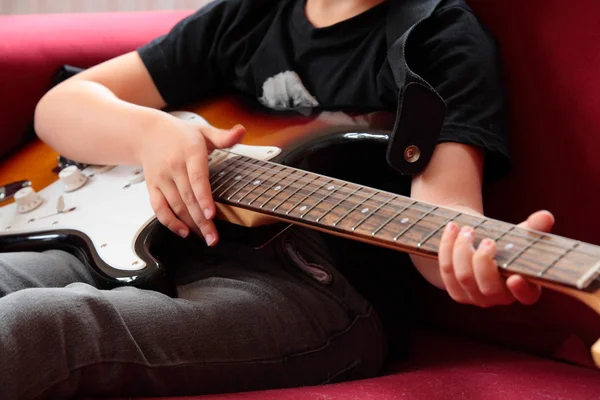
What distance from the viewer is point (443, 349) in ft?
2.52

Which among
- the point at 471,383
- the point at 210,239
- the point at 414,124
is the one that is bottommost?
the point at 471,383

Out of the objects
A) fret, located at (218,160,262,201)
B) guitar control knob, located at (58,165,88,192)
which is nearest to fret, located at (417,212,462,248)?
fret, located at (218,160,262,201)

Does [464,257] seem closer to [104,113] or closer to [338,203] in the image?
[338,203]

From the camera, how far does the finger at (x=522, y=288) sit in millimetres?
460

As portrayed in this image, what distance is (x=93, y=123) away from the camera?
0.85 m

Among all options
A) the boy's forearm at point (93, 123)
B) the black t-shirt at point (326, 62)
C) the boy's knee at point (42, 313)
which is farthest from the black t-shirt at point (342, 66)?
the boy's knee at point (42, 313)

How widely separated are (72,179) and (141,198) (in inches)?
5.2

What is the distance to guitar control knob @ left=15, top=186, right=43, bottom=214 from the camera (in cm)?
85

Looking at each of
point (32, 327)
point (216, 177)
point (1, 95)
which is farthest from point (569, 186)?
point (1, 95)

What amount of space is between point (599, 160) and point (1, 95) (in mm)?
789

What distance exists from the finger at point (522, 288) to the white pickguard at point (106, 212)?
0.36 metres

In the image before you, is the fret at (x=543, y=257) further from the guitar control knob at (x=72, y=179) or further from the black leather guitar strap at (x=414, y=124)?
the guitar control knob at (x=72, y=179)

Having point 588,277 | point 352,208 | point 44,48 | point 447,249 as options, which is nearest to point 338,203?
point 352,208

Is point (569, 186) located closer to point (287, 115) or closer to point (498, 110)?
point (498, 110)
